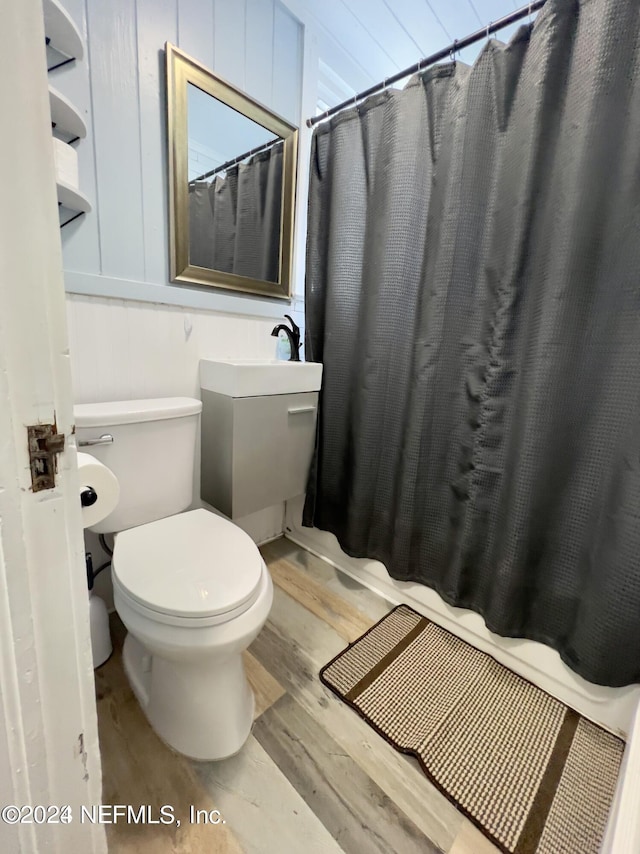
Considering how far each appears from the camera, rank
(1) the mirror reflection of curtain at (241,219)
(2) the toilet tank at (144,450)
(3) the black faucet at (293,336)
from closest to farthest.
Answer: (2) the toilet tank at (144,450) < (1) the mirror reflection of curtain at (241,219) < (3) the black faucet at (293,336)

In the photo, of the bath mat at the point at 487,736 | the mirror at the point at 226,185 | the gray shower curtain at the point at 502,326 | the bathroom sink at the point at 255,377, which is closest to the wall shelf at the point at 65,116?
the mirror at the point at 226,185

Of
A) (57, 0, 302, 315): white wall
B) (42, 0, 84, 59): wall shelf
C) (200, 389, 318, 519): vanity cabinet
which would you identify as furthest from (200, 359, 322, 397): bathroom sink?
(42, 0, 84, 59): wall shelf

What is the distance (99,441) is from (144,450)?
0.13m

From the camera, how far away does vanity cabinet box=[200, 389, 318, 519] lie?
125 cm

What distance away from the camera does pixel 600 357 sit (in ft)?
3.09

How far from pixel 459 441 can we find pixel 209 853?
1.15m

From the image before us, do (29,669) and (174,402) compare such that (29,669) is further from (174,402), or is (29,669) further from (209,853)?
(174,402)

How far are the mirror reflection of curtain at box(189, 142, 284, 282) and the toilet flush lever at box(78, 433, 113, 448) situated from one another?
69 cm

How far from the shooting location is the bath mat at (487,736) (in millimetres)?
821

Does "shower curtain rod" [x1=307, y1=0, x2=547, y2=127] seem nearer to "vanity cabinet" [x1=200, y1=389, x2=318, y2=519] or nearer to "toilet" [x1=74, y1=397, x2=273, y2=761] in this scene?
"vanity cabinet" [x1=200, y1=389, x2=318, y2=519]

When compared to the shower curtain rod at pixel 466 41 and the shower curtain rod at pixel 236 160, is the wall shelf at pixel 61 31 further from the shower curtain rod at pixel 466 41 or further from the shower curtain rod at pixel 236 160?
the shower curtain rod at pixel 466 41

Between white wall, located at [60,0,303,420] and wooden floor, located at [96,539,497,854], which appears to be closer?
wooden floor, located at [96,539,497,854]

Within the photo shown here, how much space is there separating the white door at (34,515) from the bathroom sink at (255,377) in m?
0.84

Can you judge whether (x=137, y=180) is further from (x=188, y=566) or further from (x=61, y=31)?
(x=188, y=566)
